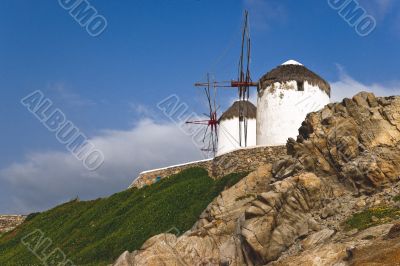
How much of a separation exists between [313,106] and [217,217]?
16.3 metres

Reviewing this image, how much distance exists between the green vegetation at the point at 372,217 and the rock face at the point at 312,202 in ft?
0.92

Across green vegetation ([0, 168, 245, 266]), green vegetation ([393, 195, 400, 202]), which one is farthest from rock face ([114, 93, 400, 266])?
green vegetation ([0, 168, 245, 266])

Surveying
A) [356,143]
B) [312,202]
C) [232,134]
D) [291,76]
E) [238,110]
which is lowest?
[312,202]

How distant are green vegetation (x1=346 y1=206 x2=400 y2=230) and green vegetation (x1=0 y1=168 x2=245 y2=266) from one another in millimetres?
12201

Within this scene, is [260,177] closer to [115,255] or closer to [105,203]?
[115,255]

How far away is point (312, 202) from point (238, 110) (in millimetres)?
28246

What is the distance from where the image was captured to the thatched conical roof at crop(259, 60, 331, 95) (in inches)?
1465

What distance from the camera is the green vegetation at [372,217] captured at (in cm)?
1789

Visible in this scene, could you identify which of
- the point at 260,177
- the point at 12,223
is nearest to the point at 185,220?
the point at 260,177

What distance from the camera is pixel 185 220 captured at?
30.0 metres

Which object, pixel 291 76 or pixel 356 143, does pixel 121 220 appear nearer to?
pixel 291 76

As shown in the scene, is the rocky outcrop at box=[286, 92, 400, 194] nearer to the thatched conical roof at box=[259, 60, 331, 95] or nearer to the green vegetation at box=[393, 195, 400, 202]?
the green vegetation at box=[393, 195, 400, 202]

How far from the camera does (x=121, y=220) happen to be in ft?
112

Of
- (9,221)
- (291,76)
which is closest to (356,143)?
(291,76)
